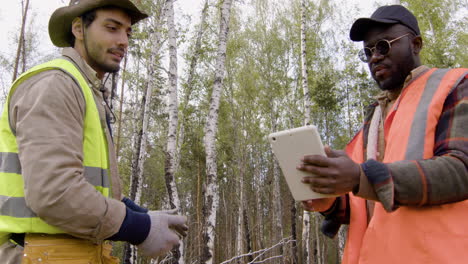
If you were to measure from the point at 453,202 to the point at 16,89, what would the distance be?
6.24 feet

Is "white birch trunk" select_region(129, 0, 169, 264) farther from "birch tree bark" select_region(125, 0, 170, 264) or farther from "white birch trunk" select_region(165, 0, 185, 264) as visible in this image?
"white birch trunk" select_region(165, 0, 185, 264)

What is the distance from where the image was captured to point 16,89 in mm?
1487

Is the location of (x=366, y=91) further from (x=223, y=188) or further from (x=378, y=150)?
(x=378, y=150)

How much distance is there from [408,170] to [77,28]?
71.7 inches

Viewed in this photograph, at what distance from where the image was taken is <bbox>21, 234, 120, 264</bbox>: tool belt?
1.32 metres

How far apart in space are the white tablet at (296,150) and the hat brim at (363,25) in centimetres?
88

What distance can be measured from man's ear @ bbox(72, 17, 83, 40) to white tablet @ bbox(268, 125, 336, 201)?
1254 millimetres

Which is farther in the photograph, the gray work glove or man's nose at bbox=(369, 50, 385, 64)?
man's nose at bbox=(369, 50, 385, 64)

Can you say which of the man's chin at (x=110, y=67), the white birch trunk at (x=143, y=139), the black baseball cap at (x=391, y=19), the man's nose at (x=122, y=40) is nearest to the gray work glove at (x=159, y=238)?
the man's chin at (x=110, y=67)

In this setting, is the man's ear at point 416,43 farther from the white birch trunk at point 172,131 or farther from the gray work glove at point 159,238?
the white birch trunk at point 172,131

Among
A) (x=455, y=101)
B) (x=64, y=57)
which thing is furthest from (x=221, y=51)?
(x=455, y=101)

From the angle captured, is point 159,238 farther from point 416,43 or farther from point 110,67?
point 416,43

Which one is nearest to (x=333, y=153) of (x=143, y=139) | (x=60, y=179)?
(x=60, y=179)

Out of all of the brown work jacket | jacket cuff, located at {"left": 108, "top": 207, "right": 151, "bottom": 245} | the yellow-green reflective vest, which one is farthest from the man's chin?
jacket cuff, located at {"left": 108, "top": 207, "right": 151, "bottom": 245}
